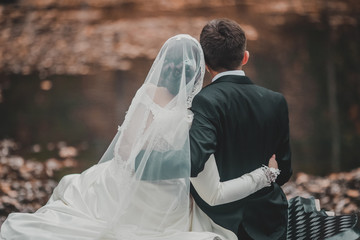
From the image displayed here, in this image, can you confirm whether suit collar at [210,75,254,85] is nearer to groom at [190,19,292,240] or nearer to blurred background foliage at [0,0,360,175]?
groom at [190,19,292,240]

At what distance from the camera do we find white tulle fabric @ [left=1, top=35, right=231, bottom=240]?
2.36 m

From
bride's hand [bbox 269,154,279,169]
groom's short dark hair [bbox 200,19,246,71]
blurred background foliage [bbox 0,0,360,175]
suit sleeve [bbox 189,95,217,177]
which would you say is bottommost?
blurred background foliage [bbox 0,0,360,175]

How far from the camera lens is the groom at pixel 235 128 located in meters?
2.31

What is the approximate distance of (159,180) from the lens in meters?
2.40

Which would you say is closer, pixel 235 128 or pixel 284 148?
pixel 235 128

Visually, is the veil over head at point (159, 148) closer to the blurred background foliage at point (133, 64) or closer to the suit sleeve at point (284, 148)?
the suit sleeve at point (284, 148)

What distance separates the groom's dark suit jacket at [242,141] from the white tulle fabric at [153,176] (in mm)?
84

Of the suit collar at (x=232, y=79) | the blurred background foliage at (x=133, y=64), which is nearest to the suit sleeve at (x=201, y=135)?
the suit collar at (x=232, y=79)

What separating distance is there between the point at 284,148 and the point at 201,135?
598 mm

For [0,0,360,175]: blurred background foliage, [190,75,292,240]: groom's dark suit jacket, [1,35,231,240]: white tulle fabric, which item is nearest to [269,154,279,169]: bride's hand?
[190,75,292,240]: groom's dark suit jacket

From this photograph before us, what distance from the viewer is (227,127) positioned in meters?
2.40

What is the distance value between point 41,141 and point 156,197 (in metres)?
4.95

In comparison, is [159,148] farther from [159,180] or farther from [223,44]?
[223,44]

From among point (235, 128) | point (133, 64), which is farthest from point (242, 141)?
point (133, 64)
